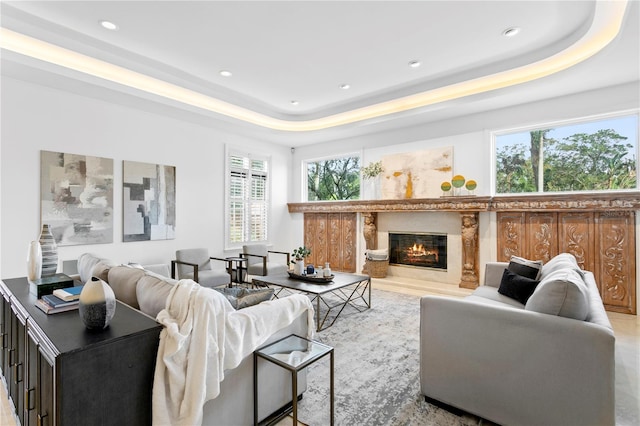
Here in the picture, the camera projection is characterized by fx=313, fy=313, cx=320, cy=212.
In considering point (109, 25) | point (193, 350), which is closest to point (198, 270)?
point (109, 25)

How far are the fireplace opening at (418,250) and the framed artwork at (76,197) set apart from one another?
4770 mm

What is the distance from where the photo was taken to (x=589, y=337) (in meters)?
1.62

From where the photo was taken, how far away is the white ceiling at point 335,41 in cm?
297

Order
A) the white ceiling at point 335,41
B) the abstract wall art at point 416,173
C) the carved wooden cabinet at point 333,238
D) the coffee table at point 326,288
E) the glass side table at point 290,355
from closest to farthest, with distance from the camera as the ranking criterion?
1. the glass side table at point 290,355
2. the white ceiling at point 335,41
3. the coffee table at point 326,288
4. the abstract wall art at point 416,173
5. the carved wooden cabinet at point 333,238

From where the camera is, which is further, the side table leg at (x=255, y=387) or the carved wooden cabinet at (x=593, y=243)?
the carved wooden cabinet at (x=593, y=243)

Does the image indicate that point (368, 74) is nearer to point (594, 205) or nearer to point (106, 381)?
point (594, 205)

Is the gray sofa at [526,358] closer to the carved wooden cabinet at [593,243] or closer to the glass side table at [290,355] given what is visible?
the glass side table at [290,355]

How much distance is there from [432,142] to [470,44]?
7.08 feet

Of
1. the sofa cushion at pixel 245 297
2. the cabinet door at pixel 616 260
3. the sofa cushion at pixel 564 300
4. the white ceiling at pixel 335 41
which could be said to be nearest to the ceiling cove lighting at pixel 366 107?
the white ceiling at pixel 335 41

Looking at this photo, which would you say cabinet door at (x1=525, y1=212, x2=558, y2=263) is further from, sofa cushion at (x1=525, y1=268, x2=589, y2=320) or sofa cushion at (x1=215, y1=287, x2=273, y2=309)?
sofa cushion at (x1=215, y1=287, x2=273, y2=309)

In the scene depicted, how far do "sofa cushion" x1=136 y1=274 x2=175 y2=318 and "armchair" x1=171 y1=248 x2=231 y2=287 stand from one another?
97.4 inches

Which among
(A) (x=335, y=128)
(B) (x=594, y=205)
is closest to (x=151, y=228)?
(A) (x=335, y=128)

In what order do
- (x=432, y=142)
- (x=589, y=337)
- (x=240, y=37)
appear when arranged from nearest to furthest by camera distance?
(x=589, y=337)
(x=240, y=37)
(x=432, y=142)

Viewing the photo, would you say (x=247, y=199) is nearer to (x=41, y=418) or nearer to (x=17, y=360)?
(x=17, y=360)
